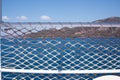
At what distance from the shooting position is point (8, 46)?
1592 millimetres

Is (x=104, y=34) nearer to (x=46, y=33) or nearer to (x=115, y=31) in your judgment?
(x=115, y=31)

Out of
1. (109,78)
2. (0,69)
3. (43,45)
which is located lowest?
(109,78)

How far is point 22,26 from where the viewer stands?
135 cm

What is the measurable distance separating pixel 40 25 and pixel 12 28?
10.0 inches

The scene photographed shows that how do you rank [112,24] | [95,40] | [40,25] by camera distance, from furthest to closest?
[95,40], [112,24], [40,25]

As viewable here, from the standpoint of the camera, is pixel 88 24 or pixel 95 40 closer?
pixel 88 24

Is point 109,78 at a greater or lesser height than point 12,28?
lesser

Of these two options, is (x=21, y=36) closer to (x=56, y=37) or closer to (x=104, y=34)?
(x=56, y=37)

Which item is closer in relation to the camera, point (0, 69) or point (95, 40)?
point (0, 69)

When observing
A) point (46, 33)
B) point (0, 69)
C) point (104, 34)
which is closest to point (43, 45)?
point (46, 33)

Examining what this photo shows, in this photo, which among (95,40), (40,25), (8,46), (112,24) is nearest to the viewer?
(40,25)

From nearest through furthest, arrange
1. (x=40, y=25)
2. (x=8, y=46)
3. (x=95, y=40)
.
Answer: (x=40, y=25) < (x=8, y=46) < (x=95, y=40)

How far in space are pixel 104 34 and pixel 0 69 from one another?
120 cm

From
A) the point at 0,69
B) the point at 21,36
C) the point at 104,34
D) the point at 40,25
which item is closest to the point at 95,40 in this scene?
the point at 104,34
